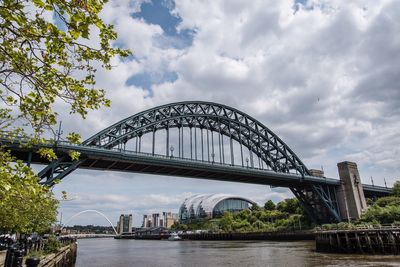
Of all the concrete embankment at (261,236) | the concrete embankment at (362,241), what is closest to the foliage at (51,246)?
the concrete embankment at (362,241)

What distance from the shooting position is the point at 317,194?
61.5 m

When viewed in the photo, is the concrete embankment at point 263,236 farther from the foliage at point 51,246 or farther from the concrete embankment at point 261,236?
the foliage at point 51,246

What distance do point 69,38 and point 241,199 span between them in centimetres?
15714

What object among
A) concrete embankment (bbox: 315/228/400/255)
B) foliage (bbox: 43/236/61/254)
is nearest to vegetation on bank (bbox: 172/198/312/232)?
concrete embankment (bbox: 315/228/400/255)

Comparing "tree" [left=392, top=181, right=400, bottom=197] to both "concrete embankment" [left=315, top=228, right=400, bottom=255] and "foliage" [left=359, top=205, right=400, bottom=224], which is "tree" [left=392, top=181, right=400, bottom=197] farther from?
"concrete embankment" [left=315, top=228, right=400, bottom=255]

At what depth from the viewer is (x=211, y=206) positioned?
489 ft

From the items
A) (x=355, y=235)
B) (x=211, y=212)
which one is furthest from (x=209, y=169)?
(x=211, y=212)

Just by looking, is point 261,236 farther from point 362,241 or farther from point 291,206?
point 362,241

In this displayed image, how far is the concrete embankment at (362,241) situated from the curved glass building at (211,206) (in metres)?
113

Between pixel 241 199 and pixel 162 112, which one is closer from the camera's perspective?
pixel 162 112

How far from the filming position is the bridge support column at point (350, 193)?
60.0 meters

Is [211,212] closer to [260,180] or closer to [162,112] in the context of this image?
[260,180]

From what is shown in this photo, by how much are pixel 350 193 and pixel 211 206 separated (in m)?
94.2

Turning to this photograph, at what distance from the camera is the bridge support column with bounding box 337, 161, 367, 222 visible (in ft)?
197
